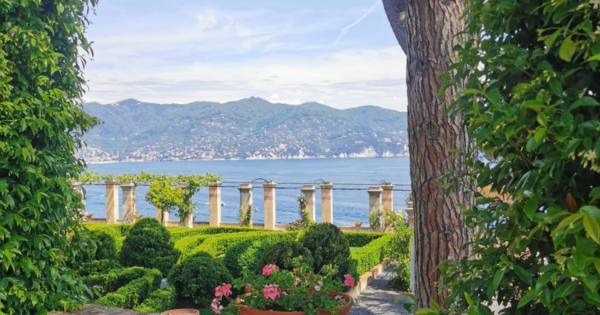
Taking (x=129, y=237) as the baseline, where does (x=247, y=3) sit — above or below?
above

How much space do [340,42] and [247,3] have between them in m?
27.5

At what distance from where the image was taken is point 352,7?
425ft

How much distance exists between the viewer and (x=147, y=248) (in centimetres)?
840

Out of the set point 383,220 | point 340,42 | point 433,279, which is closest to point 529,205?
point 433,279

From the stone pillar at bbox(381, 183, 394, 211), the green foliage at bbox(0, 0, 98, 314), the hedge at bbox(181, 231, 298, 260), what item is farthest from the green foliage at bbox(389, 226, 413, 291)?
the green foliage at bbox(0, 0, 98, 314)

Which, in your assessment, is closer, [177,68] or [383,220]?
[383,220]

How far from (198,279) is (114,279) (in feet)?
3.99

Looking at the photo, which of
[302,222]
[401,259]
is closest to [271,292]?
[401,259]

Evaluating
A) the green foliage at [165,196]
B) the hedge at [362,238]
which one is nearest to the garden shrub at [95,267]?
the hedge at [362,238]

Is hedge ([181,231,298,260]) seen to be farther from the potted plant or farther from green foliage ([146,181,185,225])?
the potted plant

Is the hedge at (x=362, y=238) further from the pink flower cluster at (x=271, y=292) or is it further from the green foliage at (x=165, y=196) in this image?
the pink flower cluster at (x=271, y=292)

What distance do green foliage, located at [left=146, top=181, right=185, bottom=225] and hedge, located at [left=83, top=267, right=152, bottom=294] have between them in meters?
6.94

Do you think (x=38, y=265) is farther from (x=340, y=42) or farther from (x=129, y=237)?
(x=340, y=42)

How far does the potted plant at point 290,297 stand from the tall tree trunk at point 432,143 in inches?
52.8
